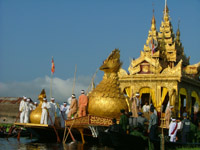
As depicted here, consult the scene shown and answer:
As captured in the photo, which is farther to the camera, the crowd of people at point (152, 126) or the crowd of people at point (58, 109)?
the crowd of people at point (58, 109)

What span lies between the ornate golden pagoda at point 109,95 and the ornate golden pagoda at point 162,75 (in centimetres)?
775

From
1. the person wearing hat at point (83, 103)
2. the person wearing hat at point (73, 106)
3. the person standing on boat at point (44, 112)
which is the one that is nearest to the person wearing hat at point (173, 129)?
the person wearing hat at point (83, 103)

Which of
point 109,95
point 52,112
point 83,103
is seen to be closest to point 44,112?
point 52,112

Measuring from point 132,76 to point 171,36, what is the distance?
6.57 m

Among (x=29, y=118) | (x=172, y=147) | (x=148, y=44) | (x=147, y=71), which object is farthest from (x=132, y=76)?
(x=172, y=147)

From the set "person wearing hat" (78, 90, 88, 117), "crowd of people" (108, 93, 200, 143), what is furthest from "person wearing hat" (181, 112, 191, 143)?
"person wearing hat" (78, 90, 88, 117)

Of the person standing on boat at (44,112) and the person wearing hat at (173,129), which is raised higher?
the person standing on boat at (44,112)

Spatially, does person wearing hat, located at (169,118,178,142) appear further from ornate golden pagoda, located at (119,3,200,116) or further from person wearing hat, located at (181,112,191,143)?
ornate golden pagoda, located at (119,3,200,116)

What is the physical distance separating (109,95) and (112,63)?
5.68 feet

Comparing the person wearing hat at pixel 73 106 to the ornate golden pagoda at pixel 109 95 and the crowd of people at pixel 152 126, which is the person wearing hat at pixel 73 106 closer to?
the ornate golden pagoda at pixel 109 95

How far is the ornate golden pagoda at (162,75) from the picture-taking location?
2634cm

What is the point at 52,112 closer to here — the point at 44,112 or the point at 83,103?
the point at 44,112

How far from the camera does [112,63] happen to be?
17125mm

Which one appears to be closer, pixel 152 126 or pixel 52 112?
pixel 152 126
